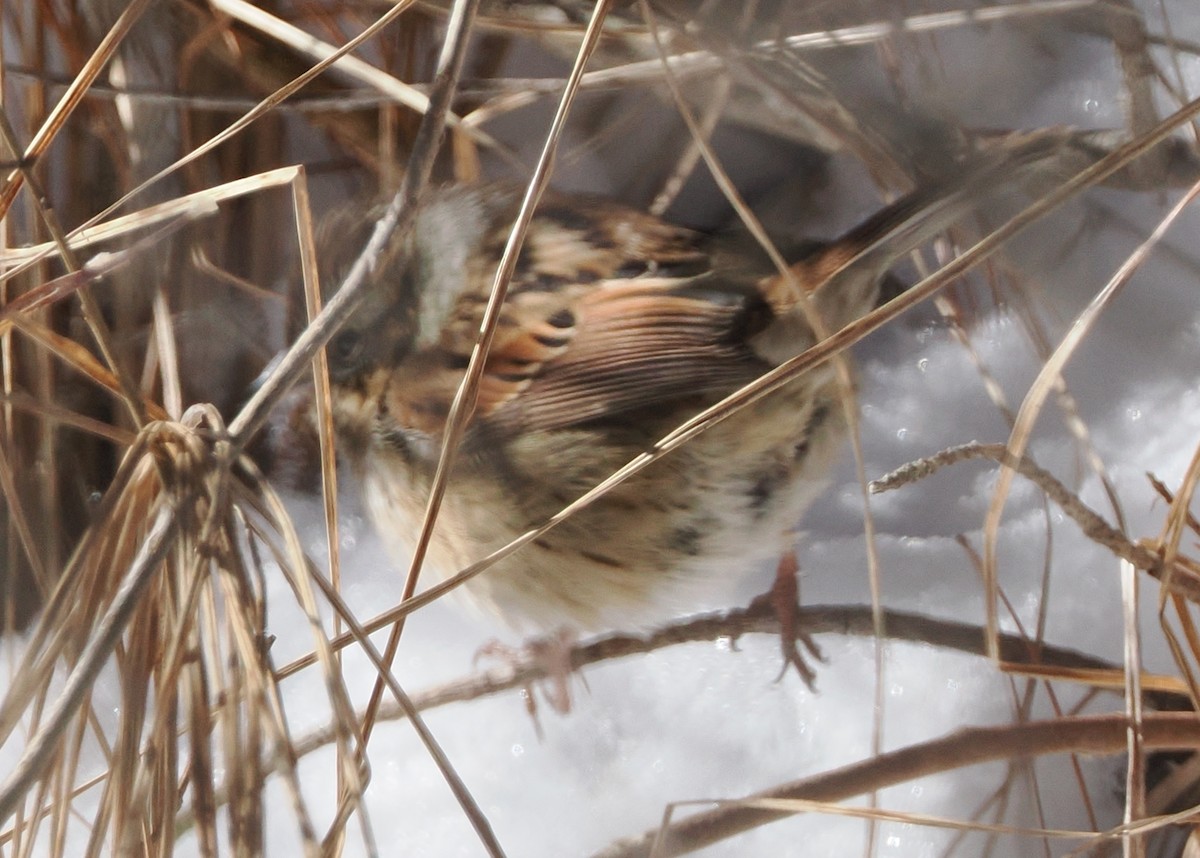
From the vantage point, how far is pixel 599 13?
1.65 feet

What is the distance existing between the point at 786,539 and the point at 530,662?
0.19 m

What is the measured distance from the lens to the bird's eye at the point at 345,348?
611 mm

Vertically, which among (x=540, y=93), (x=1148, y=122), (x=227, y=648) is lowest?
(x=227, y=648)

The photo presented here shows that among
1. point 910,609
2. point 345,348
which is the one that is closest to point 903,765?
point 910,609

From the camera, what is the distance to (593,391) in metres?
0.63

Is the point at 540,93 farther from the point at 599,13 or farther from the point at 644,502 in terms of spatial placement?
the point at 644,502

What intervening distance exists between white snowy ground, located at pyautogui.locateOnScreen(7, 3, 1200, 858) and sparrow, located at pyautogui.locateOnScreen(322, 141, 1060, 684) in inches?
1.6

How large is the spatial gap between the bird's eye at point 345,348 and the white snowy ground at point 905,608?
0.10 m

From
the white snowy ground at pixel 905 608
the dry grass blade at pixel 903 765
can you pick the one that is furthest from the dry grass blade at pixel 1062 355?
the dry grass blade at pixel 903 765

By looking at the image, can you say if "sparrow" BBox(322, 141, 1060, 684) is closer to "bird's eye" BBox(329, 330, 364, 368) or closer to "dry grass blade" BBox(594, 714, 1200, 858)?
"bird's eye" BBox(329, 330, 364, 368)

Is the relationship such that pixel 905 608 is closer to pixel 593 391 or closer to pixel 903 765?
pixel 903 765

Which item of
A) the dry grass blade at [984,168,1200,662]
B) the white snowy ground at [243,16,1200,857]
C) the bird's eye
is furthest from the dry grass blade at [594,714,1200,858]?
the bird's eye

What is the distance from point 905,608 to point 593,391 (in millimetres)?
245

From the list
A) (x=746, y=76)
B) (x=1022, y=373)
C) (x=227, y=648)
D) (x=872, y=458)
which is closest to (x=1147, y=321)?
(x=1022, y=373)
